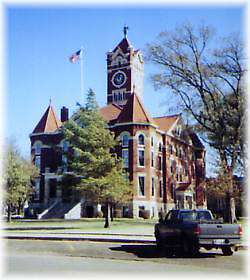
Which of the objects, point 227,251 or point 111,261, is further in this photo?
point 227,251

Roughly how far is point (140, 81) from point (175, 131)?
16.1m

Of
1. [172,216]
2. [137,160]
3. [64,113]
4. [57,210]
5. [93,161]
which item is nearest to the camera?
[172,216]

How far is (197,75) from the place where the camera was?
35844 millimetres

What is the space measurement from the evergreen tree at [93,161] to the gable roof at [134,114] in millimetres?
15177

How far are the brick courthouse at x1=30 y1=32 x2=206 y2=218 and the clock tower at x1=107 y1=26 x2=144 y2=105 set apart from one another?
0.53 ft

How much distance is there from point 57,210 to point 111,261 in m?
41.7

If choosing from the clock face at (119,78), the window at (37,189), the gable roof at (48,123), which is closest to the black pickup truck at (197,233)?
the window at (37,189)

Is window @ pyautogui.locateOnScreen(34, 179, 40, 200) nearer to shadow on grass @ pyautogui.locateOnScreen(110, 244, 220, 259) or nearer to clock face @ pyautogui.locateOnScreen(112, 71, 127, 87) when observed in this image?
clock face @ pyautogui.locateOnScreen(112, 71, 127, 87)

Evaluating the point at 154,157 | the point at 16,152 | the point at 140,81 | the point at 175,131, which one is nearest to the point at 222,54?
the point at 16,152

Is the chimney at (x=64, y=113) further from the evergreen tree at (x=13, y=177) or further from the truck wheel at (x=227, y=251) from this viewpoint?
the truck wheel at (x=227, y=251)

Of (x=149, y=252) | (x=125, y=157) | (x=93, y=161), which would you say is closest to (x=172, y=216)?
(x=149, y=252)

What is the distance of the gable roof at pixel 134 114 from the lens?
53.5 meters

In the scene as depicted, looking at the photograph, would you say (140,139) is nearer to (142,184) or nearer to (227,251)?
(142,184)

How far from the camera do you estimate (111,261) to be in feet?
42.9
